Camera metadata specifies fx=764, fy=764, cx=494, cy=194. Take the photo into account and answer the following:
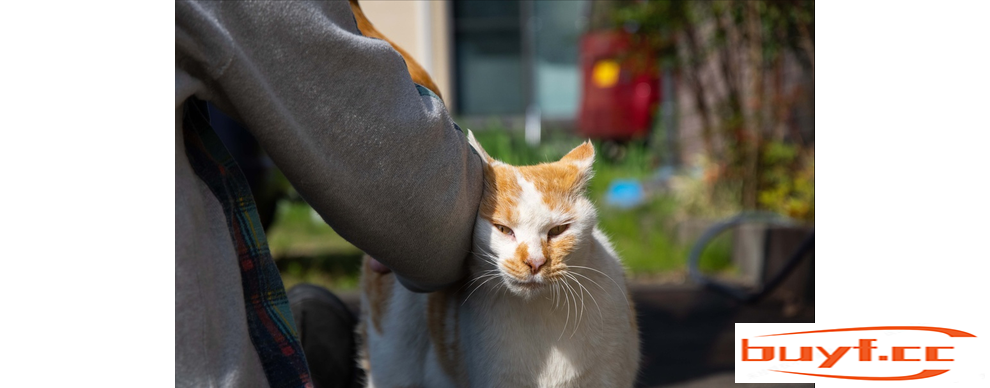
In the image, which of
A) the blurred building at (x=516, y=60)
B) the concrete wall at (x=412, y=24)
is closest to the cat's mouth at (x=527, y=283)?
the concrete wall at (x=412, y=24)

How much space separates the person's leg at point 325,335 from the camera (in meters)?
1.85

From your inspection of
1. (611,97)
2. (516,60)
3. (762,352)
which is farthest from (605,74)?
(762,352)

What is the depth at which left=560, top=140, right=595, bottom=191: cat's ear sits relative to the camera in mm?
1366

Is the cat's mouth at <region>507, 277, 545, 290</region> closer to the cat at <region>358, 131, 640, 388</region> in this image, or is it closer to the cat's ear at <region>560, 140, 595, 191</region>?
the cat at <region>358, 131, 640, 388</region>

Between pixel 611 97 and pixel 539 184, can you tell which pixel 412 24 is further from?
pixel 611 97

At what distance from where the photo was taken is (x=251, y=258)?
1030mm

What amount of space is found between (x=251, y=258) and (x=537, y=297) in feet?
1.64

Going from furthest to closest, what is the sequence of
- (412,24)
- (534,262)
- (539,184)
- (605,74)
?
(605,74)
(412,24)
(539,184)
(534,262)

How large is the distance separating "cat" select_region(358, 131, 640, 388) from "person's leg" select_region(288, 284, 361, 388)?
48 cm

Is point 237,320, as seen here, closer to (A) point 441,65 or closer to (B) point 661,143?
(A) point 441,65

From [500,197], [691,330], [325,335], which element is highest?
[500,197]

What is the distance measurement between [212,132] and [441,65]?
222cm
